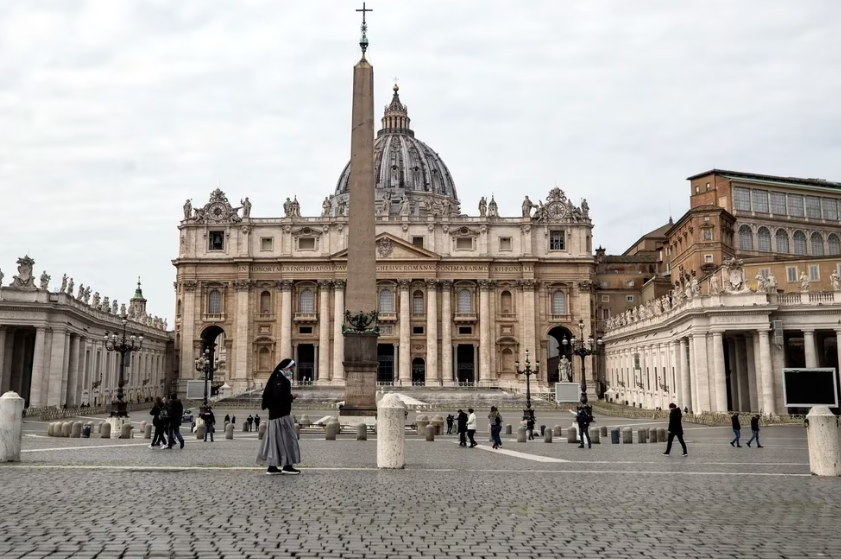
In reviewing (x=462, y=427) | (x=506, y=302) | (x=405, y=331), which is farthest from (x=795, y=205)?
(x=462, y=427)

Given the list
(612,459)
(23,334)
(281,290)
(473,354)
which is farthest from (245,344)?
(612,459)

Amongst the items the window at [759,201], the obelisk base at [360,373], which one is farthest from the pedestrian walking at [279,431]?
the window at [759,201]

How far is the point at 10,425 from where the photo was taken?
14828mm

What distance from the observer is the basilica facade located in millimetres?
78500

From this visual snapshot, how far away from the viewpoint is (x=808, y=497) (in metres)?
11.2

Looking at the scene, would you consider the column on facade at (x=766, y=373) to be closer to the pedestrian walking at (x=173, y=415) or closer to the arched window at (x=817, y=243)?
the arched window at (x=817, y=243)

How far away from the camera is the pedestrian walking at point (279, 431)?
44.0ft

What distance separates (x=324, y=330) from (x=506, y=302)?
18500 millimetres

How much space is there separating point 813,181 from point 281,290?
5015cm

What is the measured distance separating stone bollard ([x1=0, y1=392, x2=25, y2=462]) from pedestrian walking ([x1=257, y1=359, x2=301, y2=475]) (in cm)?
495

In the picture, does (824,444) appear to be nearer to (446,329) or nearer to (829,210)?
(829,210)

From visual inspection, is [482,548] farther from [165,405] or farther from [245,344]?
[245,344]

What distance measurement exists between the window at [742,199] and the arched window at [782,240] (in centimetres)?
340

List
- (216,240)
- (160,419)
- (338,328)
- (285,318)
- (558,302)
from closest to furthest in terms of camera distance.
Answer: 1. (160,419)
2. (338,328)
3. (285,318)
4. (558,302)
5. (216,240)
